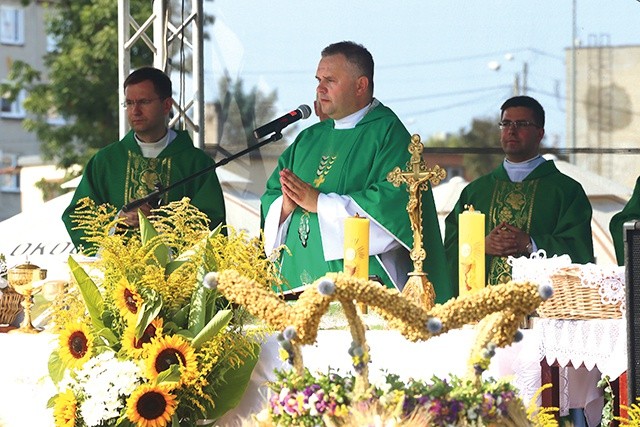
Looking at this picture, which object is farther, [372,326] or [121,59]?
[121,59]

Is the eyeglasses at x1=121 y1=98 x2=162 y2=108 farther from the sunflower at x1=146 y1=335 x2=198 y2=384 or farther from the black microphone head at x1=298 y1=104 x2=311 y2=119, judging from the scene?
the sunflower at x1=146 y1=335 x2=198 y2=384

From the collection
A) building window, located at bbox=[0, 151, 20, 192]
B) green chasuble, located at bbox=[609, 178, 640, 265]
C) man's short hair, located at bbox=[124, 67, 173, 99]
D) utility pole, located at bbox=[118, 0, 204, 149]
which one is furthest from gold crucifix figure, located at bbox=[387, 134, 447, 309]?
building window, located at bbox=[0, 151, 20, 192]

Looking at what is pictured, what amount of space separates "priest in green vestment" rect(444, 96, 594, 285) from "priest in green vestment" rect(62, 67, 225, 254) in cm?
143

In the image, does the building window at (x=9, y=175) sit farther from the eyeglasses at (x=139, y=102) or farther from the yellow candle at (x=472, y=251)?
the yellow candle at (x=472, y=251)

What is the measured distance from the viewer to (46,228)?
9.02 meters

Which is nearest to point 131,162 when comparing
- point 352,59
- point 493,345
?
point 352,59

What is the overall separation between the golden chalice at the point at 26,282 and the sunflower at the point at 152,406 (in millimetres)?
854

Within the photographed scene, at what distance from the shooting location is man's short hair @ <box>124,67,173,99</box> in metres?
6.96

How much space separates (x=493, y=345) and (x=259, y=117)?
21.5 ft

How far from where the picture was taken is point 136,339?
172 inches

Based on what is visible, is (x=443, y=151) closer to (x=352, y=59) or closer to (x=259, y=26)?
(x=259, y=26)

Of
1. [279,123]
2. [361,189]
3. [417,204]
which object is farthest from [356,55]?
[417,204]

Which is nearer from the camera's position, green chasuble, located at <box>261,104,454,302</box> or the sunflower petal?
the sunflower petal

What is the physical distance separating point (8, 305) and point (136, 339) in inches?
41.1
